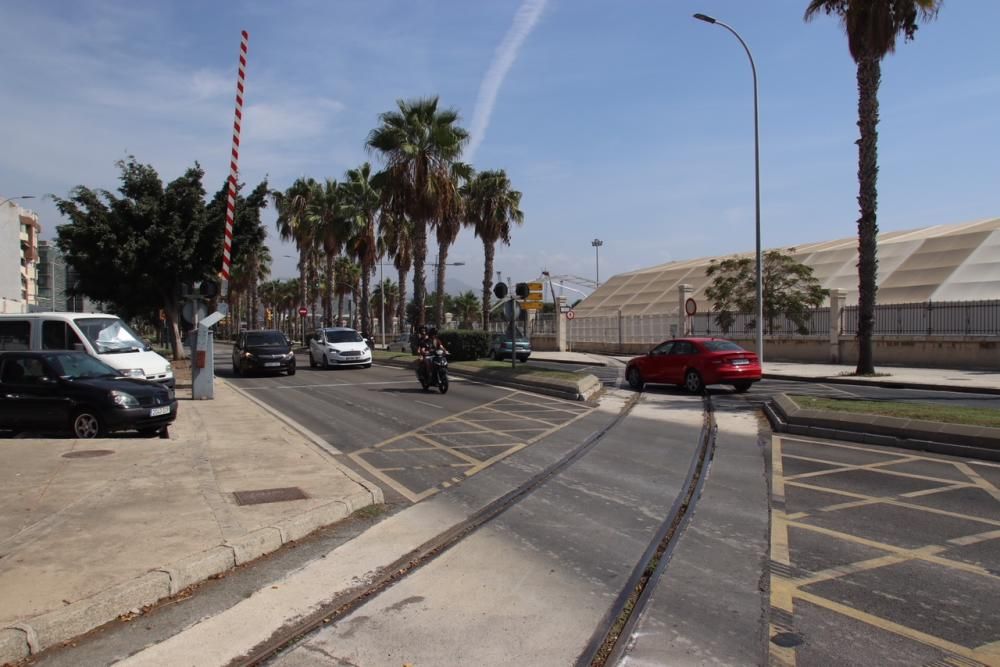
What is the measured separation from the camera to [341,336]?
29719 millimetres

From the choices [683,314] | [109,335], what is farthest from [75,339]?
[683,314]

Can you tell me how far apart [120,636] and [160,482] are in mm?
3809

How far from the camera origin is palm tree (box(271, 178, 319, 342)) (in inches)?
2002

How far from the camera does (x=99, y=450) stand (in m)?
9.62

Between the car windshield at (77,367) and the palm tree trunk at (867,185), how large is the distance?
787 inches

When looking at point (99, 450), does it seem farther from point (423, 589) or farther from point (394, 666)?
point (394, 666)

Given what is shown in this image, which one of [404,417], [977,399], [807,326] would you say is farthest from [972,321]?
[404,417]

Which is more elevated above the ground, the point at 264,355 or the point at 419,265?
the point at 419,265

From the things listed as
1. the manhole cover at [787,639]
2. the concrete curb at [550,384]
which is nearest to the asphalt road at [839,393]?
the concrete curb at [550,384]

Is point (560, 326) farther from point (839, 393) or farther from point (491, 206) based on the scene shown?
point (839, 393)

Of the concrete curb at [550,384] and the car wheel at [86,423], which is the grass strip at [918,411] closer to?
the concrete curb at [550,384]

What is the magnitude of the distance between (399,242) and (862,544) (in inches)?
1617

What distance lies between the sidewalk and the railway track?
111 cm

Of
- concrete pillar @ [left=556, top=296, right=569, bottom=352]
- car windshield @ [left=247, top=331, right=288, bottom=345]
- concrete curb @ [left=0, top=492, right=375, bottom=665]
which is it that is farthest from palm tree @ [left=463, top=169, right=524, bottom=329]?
concrete curb @ [left=0, top=492, right=375, bottom=665]
